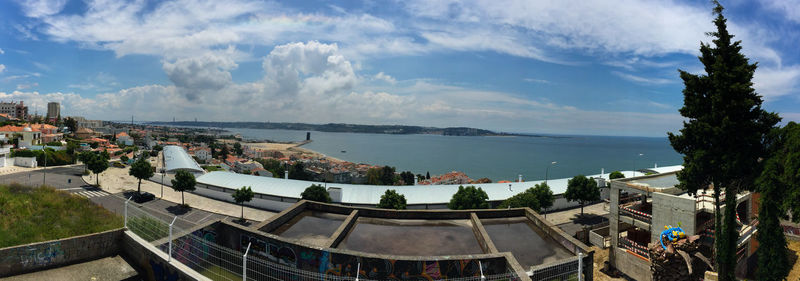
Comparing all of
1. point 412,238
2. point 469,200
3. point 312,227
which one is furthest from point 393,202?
point 412,238

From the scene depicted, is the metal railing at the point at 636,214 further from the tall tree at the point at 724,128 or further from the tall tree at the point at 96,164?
the tall tree at the point at 96,164

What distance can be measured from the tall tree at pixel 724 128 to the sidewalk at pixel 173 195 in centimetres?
3149

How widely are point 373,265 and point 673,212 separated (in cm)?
1636

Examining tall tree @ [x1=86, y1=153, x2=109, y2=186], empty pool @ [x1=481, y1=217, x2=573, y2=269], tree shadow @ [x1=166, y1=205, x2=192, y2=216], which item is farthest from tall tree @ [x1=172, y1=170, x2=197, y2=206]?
empty pool @ [x1=481, y1=217, x2=573, y2=269]

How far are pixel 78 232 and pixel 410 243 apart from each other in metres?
12.7

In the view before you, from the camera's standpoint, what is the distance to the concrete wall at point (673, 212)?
15156 millimetres

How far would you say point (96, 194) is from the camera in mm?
35938

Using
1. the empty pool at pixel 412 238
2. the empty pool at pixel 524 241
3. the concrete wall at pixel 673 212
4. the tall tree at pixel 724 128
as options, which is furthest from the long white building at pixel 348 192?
the empty pool at pixel 412 238

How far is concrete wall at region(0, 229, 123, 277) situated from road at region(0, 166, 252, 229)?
19.2 meters

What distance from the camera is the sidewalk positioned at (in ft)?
105

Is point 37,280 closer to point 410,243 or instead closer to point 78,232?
point 78,232

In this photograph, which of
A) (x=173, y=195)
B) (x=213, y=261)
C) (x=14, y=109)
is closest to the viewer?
(x=213, y=261)

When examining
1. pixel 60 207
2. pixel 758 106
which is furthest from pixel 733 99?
pixel 60 207

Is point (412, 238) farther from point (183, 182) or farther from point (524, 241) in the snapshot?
point (183, 182)
